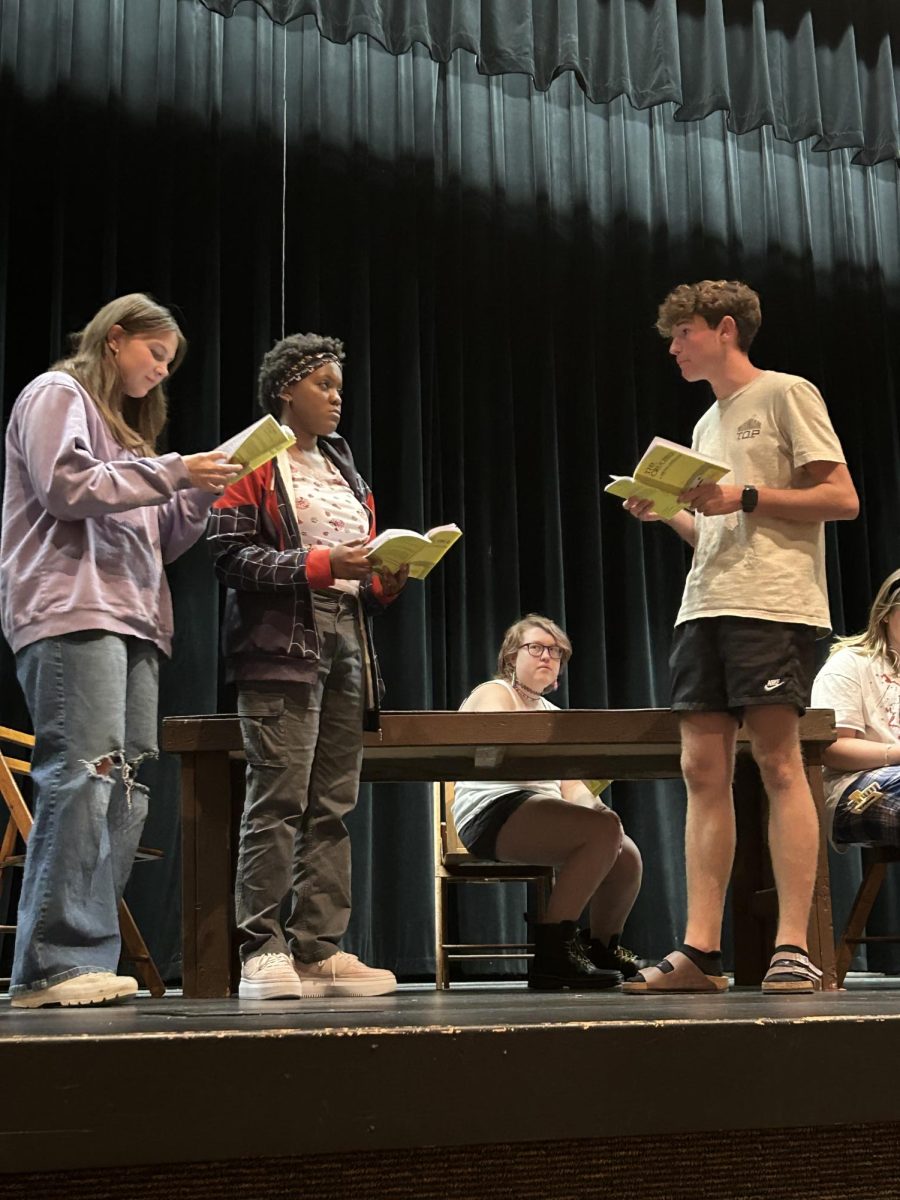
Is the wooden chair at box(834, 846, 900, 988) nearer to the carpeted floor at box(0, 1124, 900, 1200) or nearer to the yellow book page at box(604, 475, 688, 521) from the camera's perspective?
the yellow book page at box(604, 475, 688, 521)

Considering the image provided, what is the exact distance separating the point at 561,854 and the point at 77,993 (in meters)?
1.74

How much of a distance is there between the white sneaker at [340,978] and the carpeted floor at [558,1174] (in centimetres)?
121

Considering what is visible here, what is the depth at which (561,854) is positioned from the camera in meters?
3.41

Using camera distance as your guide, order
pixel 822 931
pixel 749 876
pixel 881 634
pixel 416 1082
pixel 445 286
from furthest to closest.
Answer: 1. pixel 445 286
2. pixel 881 634
3. pixel 749 876
4. pixel 822 931
5. pixel 416 1082

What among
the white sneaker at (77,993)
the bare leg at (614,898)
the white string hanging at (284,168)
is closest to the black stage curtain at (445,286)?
the white string hanging at (284,168)

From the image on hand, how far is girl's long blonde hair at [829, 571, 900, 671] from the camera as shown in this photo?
11.0 ft

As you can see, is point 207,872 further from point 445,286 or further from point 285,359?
point 445,286

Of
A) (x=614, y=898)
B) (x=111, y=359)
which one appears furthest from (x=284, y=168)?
(x=614, y=898)

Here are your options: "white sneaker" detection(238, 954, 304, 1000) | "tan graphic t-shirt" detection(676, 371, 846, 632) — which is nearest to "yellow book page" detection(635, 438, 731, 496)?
"tan graphic t-shirt" detection(676, 371, 846, 632)

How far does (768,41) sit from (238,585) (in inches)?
160

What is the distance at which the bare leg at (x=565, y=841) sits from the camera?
11.0ft

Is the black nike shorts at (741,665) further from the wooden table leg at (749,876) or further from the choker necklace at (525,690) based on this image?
the choker necklace at (525,690)

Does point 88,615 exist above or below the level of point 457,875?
above

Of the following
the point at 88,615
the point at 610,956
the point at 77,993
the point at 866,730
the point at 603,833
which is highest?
the point at 88,615
